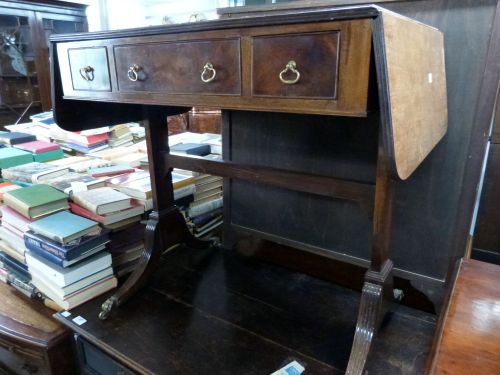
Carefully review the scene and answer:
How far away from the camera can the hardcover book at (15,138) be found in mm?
1922

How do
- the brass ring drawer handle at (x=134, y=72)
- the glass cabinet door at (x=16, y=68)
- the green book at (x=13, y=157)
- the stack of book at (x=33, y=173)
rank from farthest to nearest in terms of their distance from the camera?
1. the glass cabinet door at (x=16, y=68)
2. the green book at (x=13, y=157)
3. the stack of book at (x=33, y=173)
4. the brass ring drawer handle at (x=134, y=72)

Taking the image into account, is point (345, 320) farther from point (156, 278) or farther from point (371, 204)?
point (156, 278)

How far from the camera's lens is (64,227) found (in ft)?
3.57

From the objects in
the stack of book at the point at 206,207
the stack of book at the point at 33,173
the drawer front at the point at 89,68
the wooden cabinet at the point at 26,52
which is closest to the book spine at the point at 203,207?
the stack of book at the point at 206,207

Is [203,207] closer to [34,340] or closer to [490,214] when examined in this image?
[34,340]

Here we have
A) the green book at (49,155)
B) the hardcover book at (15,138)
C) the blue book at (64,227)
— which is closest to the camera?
the blue book at (64,227)

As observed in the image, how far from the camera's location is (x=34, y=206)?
1.14 metres

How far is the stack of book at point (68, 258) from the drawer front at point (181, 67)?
0.46 m

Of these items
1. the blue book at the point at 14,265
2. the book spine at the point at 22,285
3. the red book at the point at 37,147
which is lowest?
the book spine at the point at 22,285

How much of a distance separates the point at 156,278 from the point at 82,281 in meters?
0.24

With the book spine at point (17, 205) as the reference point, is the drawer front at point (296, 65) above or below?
above

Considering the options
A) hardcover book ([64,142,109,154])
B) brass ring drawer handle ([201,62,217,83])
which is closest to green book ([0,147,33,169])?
hardcover book ([64,142,109,154])

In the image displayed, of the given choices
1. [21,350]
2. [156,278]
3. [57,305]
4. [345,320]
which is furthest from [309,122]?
[21,350]

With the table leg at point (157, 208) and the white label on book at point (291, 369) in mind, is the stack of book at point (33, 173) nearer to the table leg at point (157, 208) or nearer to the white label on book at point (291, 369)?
the table leg at point (157, 208)
